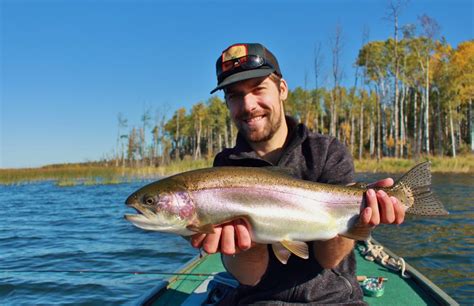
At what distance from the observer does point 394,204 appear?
3.15 meters

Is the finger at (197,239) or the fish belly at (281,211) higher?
the fish belly at (281,211)

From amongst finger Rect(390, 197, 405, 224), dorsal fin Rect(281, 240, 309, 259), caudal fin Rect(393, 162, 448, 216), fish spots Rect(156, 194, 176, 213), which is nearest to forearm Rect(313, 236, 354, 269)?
dorsal fin Rect(281, 240, 309, 259)

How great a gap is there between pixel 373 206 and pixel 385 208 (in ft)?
0.28

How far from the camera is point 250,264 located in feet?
11.0

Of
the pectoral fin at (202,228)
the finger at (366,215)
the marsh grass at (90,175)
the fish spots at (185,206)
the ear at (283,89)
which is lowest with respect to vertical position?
the marsh grass at (90,175)

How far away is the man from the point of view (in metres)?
3.17

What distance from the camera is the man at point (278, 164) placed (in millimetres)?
3168

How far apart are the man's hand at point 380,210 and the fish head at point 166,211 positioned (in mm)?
1288

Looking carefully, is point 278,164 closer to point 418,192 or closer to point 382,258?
point 418,192

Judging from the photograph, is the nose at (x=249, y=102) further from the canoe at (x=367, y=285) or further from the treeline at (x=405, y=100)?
the treeline at (x=405, y=100)

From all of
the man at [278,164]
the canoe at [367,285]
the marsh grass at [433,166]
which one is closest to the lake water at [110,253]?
the canoe at [367,285]

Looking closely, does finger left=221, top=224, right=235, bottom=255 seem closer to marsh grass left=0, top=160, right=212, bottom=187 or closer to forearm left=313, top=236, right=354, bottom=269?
forearm left=313, top=236, right=354, bottom=269

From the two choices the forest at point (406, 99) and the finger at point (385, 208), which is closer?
the finger at point (385, 208)

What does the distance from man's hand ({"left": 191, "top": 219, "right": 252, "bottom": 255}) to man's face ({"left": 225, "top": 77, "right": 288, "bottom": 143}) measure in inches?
37.8
